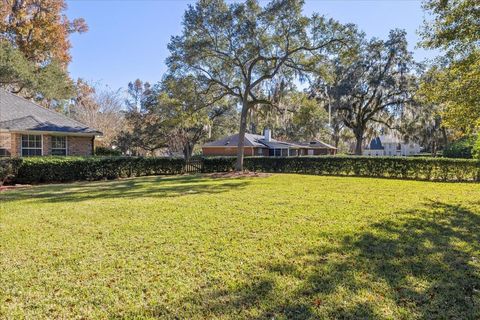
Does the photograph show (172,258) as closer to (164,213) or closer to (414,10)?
(164,213)

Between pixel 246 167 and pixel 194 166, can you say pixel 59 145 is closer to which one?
pixel 194 166

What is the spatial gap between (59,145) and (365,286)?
1705cm

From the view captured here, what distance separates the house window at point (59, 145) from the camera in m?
16.1

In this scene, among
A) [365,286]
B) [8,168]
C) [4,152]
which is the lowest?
[365,286]

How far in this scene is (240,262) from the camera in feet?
13.5

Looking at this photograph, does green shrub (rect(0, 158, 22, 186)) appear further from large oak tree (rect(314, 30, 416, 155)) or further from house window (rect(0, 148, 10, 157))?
large oak tree (rect(314, 30, 416, 155))

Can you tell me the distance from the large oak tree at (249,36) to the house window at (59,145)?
7047 millimetres

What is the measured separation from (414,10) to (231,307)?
12.5 m

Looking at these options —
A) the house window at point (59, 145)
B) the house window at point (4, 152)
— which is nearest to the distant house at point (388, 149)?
the house window at point (59, 145)

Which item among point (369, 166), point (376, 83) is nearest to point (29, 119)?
point (369, 166)

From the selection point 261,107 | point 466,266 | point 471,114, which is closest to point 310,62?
point 261,107

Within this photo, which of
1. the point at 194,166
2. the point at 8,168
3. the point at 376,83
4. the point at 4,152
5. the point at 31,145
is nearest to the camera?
the point at 8,168

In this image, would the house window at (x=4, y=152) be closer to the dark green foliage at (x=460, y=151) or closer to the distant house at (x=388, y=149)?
the dark green foliage at (x=460, y=151)

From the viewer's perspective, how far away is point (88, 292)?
3346mm
